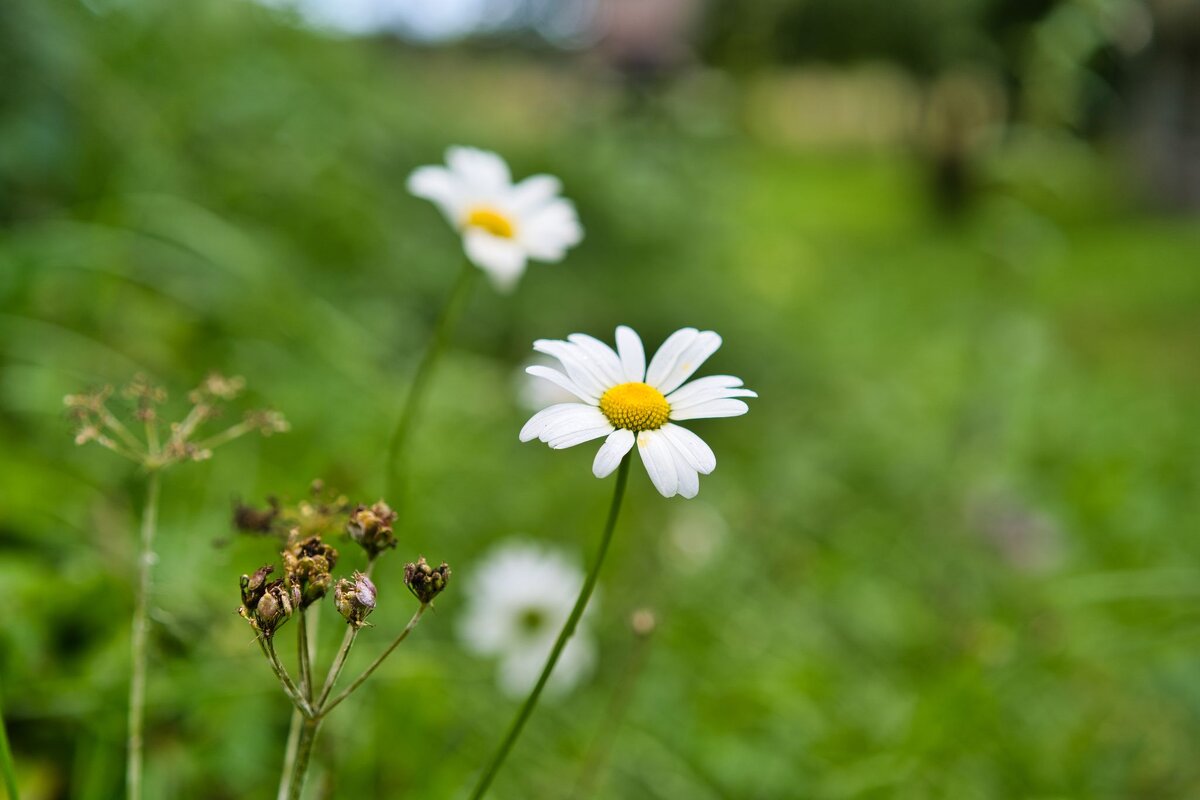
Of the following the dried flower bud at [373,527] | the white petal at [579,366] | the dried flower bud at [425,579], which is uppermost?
the white petal at [579,366]

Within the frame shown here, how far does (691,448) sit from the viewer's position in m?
0.57

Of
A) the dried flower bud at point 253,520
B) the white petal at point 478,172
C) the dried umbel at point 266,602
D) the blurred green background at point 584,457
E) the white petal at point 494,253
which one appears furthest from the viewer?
the blurred green background at point 584,457

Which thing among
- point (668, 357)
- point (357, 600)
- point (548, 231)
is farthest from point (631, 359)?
point (548, 231)

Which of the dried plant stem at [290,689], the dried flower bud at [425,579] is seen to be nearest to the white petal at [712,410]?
the dried flower bud at [425,579]

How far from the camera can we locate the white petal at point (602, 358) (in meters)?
0.63

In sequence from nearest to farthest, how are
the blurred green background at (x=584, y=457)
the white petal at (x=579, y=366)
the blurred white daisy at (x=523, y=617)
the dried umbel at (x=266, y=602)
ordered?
the dried umbel at (x=266, y=602)
the white petal at (x=579, y=366)
the blurred green background at (x=584, y=457)
the blurred white daisy at (x=523, y=617)

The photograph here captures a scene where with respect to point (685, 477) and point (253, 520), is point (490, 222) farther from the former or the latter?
point (685, 477)

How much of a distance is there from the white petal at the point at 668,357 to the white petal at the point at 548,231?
0.97 ft

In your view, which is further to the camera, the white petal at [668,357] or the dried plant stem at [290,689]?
the white petal at [668,357]

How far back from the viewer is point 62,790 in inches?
38.8

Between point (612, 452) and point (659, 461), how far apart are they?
0.03 metres

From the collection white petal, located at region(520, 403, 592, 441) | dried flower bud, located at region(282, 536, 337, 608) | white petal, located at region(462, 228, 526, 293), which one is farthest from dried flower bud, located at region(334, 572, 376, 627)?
white petal, located at region(462, 228, 526, 293)

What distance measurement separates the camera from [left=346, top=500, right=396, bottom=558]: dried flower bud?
0.58m

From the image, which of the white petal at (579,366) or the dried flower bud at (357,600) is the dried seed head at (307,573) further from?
the white petal at (579,366)
